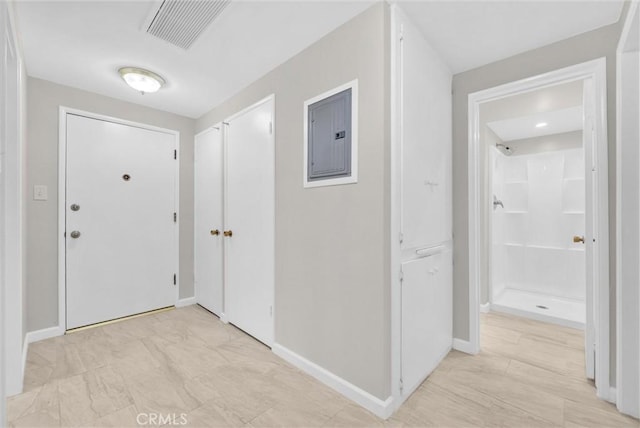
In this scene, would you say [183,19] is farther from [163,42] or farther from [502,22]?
[502,22]

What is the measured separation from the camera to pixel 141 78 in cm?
239

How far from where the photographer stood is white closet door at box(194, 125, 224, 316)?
3.03 metres

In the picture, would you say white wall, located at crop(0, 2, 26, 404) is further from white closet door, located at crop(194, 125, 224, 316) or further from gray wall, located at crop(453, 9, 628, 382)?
gray wall, located at crop(453, 9, 628, 382)

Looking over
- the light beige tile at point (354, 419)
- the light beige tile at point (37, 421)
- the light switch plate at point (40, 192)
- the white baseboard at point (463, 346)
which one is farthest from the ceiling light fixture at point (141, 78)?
the white baseboard at point (463, 346)

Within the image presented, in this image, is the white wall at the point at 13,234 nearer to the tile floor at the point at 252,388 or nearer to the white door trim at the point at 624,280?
the tile floor at the point at 252,388

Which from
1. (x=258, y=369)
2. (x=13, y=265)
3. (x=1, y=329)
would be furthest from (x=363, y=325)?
(x=13, y=265)

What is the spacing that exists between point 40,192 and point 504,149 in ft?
17.3

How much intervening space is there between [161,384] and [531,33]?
10.9ft

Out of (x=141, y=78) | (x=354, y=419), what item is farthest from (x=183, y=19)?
(x=354, y=419)

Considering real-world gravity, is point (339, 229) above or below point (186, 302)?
above

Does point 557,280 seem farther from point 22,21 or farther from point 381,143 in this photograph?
point 22,21

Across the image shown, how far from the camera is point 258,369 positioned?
205cm

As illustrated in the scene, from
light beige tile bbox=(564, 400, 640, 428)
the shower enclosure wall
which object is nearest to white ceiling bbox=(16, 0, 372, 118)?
light beige tile bbox=(564, 400, 640, 428)

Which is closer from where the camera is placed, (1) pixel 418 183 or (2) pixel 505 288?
(1) pixel 418 183
